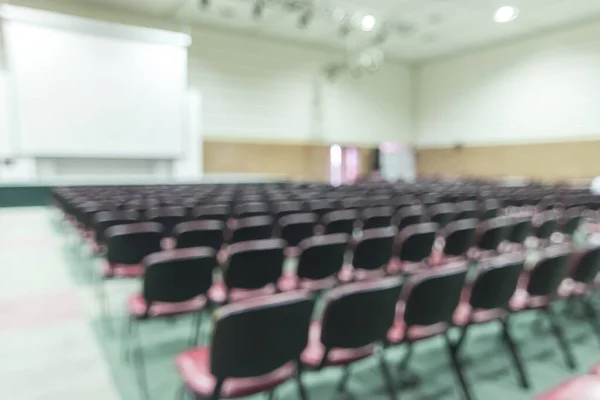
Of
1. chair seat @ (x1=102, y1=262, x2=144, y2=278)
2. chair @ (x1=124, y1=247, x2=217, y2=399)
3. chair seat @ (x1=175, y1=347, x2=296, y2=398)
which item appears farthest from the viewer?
chair seat @ (x1=102, y1=262, x2=144, y2=278)

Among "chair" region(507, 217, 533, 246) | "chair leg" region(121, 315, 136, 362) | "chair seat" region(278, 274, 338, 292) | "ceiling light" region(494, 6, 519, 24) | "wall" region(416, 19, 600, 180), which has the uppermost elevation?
"ceiling light" region(494, 6, 519, 24)

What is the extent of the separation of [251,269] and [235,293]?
0.21 meters

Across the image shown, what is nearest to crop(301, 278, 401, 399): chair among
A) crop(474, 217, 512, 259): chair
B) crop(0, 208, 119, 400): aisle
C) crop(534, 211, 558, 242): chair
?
crop(0, 208, 119, 400): aisle

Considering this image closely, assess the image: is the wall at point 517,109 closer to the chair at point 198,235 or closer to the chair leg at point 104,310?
the chair at point 198,235

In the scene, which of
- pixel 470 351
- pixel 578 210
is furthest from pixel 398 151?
pixel 470 351

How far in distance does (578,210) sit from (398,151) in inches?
495

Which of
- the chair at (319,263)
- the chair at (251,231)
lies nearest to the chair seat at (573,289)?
the chair at (319,263)

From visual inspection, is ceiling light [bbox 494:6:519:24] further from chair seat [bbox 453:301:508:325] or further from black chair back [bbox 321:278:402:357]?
black chair back [bbox 321:278:402:357]

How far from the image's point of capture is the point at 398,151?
17594mm

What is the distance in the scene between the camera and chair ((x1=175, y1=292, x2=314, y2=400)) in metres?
1.51

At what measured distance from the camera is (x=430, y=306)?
6.86 ft

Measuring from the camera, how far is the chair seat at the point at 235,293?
258cm

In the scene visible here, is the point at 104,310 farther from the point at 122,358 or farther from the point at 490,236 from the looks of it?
the point at 490,236

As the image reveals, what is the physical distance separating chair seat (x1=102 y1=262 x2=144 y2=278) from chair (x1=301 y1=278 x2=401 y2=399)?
5.99 feet
